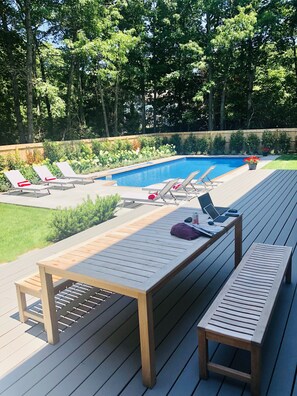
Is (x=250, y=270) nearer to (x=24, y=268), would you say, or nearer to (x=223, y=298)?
(x=223, y=298)

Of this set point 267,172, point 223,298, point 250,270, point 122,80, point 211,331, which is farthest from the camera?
point 122,80

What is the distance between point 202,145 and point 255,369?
17.3m

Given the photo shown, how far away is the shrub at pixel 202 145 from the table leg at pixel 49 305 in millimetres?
16890

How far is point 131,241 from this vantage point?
2.91 m

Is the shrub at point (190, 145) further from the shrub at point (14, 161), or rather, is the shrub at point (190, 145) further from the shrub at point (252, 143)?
the shrub at point (14, 161)

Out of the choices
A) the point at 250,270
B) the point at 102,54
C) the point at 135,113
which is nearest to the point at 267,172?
the point at 250,270

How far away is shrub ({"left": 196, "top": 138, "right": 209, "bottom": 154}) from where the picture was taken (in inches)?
730

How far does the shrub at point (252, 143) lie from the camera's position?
17.2 m

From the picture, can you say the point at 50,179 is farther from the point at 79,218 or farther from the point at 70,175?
the point at 79,218

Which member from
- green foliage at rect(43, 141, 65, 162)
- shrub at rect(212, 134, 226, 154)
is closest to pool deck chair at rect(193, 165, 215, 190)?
green foliage at rect(43, 141, 65, 162)

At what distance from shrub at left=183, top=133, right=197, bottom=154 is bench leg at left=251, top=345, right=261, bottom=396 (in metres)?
17.4

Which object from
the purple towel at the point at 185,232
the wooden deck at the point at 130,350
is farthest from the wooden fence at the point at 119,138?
the purple towel at the point at 185,232

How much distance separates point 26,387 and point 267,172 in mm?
9857

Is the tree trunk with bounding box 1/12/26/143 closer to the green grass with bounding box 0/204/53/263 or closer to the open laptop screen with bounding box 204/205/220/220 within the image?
the green grass with bounding box 0/204/53/263
